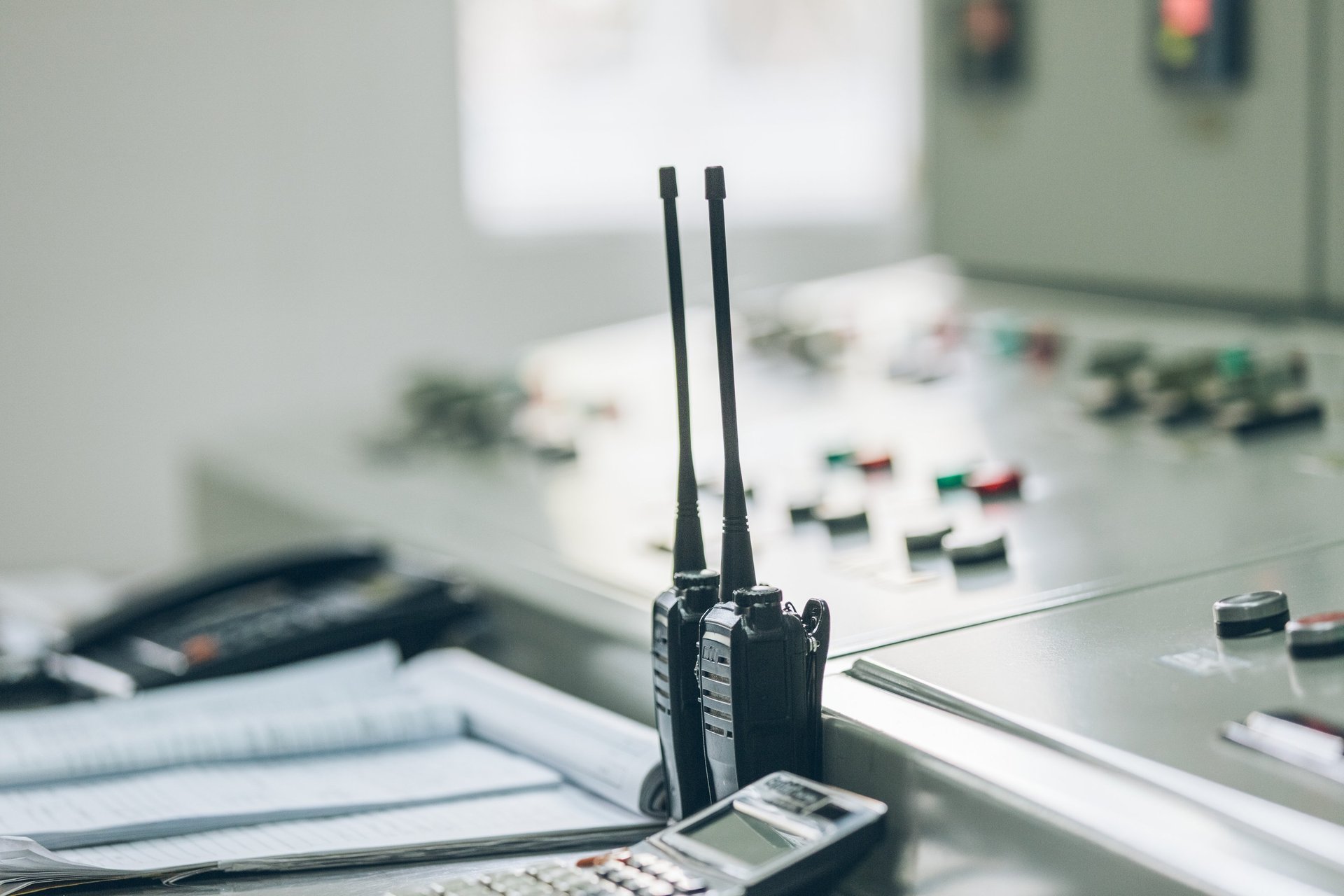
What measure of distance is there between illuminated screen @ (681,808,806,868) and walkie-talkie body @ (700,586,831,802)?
0.14 ft

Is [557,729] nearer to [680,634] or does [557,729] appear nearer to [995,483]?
[680,634]

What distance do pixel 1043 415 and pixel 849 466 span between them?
0.23 meters

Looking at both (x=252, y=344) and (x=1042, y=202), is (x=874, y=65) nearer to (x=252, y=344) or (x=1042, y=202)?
(x=252, y=344)

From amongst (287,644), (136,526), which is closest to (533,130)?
(136,526)

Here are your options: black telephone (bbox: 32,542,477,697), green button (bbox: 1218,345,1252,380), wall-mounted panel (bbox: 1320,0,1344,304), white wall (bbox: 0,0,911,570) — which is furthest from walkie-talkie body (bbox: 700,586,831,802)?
white wall (bbox: 0,0,911,570)

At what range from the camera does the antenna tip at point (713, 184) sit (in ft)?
2.37

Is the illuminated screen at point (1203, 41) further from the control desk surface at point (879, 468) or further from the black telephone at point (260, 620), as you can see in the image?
the black telephone at point (260, 620)

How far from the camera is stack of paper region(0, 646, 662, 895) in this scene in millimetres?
780

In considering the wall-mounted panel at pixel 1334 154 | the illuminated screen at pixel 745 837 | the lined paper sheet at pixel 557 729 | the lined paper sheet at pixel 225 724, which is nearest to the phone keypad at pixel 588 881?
the illuminated screen at pixel 745 837

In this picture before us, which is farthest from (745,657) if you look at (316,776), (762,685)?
(316,776)

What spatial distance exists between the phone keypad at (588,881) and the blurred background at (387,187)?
50.6 inches

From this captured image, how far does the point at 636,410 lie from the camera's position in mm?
1602

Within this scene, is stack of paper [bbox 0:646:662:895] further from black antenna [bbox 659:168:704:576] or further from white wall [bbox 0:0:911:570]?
white wall [bbox 0:0:911:570]

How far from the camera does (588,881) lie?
657 mm
